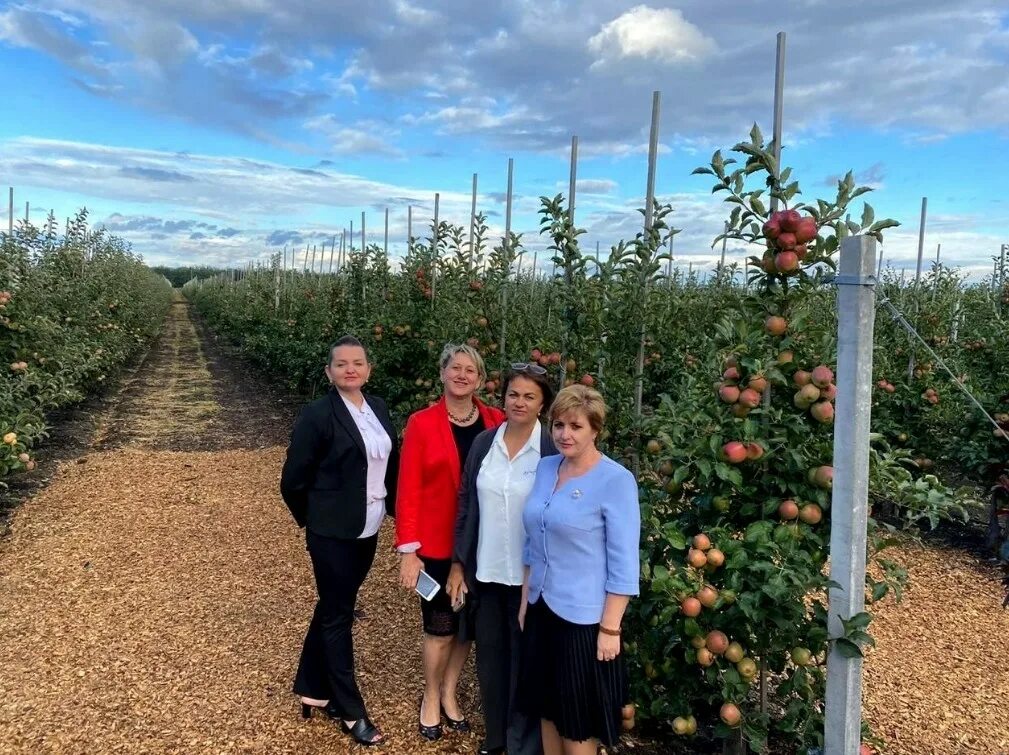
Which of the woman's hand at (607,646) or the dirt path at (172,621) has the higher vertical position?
the woman's hand at (607,646)

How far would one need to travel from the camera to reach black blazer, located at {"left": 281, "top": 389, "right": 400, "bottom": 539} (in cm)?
288

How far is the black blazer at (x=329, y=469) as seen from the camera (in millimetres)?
2885

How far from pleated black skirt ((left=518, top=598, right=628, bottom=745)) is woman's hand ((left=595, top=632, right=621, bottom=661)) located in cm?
3

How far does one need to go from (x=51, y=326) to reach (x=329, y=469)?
5869mm

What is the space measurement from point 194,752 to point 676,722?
1.92 metres

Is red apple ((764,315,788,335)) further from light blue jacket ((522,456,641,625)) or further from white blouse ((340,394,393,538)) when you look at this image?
white blouse ((340,394,393,538))

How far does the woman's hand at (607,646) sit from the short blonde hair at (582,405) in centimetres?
65

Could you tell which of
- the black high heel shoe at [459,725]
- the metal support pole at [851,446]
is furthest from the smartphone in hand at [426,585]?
the metal support pole at [851,446]

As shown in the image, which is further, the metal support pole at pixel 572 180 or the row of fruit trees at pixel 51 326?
the row of fruit trees at pixel 51 326

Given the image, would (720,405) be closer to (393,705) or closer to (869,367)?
(869,367)

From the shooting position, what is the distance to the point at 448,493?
9.43 ft

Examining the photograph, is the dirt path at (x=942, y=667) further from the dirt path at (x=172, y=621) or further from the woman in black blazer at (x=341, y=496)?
the woman in black blazer at (x=341, y=496)

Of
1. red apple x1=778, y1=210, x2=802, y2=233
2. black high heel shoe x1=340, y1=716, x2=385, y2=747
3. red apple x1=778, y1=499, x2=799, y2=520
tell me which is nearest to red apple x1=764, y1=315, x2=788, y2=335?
red apple x1=778, y1=210, x2=802, y2=233

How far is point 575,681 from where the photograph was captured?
236 cm
